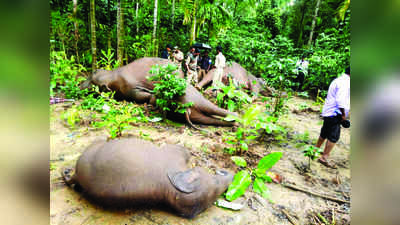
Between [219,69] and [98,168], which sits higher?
[219,69]

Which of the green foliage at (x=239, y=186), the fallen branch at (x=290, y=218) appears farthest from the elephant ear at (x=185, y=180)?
the fallen branch at (x=290, y=218)

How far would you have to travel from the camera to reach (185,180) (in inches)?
80.3

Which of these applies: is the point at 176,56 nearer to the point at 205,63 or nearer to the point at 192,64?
the point at 192,64

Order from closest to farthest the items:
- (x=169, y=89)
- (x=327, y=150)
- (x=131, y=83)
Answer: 1. (x=327, y=150)
2. (x=169, y=89)
3. (x=131, y=83)

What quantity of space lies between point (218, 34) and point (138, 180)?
24.4 ft

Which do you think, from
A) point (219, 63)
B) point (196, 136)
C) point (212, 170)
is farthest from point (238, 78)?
point (212, 170)

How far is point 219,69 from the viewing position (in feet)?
21.0

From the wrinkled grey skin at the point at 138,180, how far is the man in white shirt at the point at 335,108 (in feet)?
6.59

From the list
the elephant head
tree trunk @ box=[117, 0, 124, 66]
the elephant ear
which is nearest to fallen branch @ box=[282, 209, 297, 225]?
the elephant head

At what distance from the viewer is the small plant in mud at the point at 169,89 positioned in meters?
3.85
